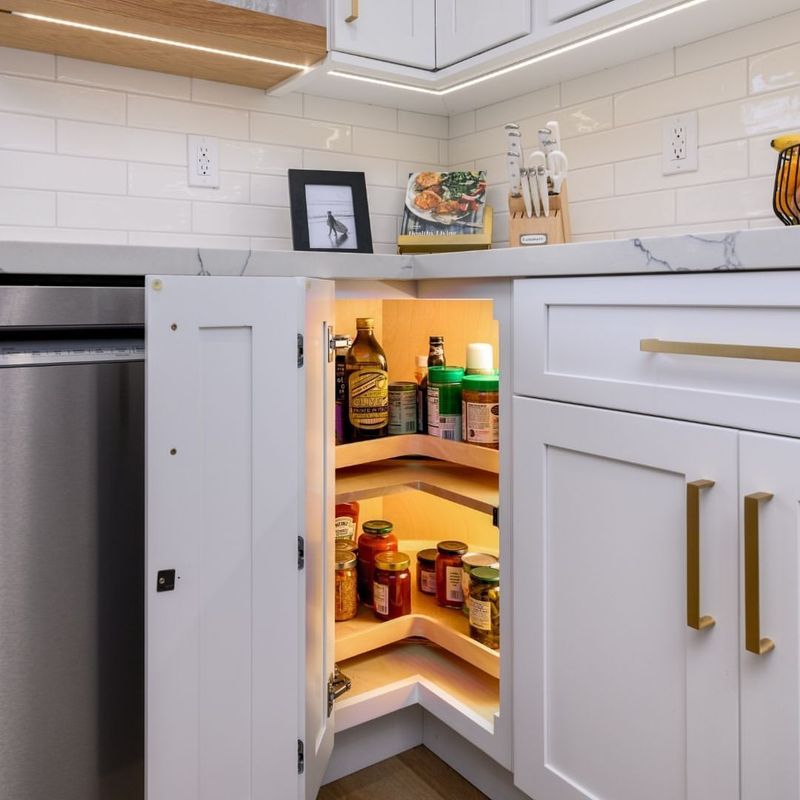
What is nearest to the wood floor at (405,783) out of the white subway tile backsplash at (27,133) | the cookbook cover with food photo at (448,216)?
the cookbook cover with food photo at (448,216)

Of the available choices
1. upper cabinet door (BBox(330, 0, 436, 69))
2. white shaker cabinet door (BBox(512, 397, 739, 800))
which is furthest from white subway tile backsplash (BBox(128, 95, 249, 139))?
white shaker cabinet door (BBox(512, 397, 739, 800))

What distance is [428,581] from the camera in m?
1.75

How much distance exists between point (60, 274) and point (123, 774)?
747mm

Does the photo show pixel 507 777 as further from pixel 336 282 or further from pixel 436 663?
pixel 336 282

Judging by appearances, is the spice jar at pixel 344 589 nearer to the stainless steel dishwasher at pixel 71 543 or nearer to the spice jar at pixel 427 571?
the spice jar at pixel 427 571

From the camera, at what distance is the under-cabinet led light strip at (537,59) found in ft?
4.32

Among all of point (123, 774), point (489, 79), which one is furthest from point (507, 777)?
point (489, 79)

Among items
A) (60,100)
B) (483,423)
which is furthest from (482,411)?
(60,100)

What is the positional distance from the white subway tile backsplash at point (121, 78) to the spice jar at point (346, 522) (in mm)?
988

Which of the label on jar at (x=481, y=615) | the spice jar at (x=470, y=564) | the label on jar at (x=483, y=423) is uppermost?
the label on jar at (x=483, y=423)

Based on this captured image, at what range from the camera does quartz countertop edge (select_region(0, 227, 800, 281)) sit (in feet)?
2.86

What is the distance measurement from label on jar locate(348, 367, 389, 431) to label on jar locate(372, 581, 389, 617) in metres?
0.35

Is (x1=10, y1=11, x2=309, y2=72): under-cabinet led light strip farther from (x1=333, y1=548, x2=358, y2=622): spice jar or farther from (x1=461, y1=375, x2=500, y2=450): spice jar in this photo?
(x1=333, y1=548, x2=358, y2=622): spice jar

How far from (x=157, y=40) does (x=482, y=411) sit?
96 centimetres
